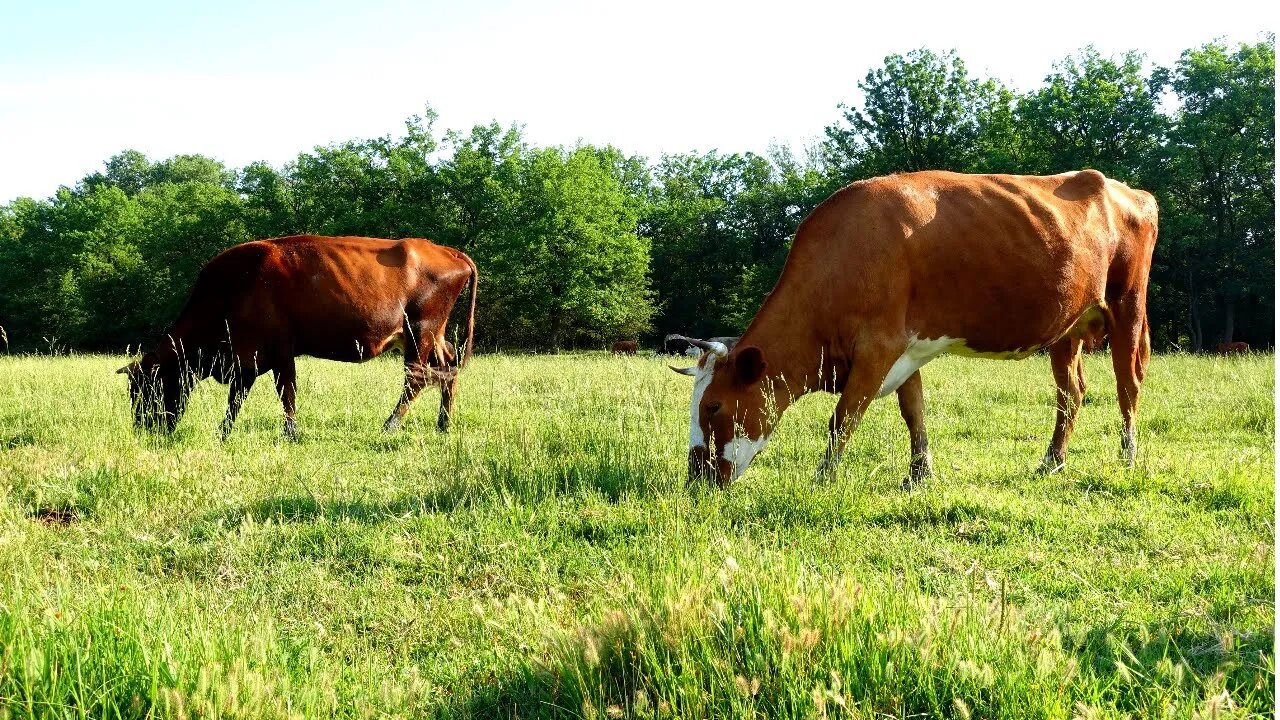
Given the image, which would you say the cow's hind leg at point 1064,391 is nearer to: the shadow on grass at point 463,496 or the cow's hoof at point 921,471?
the cow's hoof at point 921,471

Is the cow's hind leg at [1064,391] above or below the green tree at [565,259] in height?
below

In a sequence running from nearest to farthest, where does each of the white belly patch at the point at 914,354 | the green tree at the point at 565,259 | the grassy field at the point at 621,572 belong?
the grassy field at the point at 621,572 → the white belly patch at the point at 914,354 → the green tree at the point at 565,259

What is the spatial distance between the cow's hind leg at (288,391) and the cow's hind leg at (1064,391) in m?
6.36

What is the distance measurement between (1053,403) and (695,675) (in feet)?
29.3

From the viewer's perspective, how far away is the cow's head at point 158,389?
8.29 meters

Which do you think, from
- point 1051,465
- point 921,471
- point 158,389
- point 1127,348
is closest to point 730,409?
point 921,471

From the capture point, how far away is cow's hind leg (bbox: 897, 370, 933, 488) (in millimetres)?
6223

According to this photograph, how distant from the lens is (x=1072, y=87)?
123ft

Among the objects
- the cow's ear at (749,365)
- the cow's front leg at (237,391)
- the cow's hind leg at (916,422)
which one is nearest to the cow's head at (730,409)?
the cow's ear at (749,365)

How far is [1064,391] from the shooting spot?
6.74 metres

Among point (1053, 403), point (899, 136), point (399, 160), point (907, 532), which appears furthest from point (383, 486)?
point (399, 160)

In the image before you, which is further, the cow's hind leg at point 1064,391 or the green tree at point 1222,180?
the green tree at point 1222,180

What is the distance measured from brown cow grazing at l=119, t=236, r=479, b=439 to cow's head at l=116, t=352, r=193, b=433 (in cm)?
1

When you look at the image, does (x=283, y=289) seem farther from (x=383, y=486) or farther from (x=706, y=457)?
(x=706, y=457)
